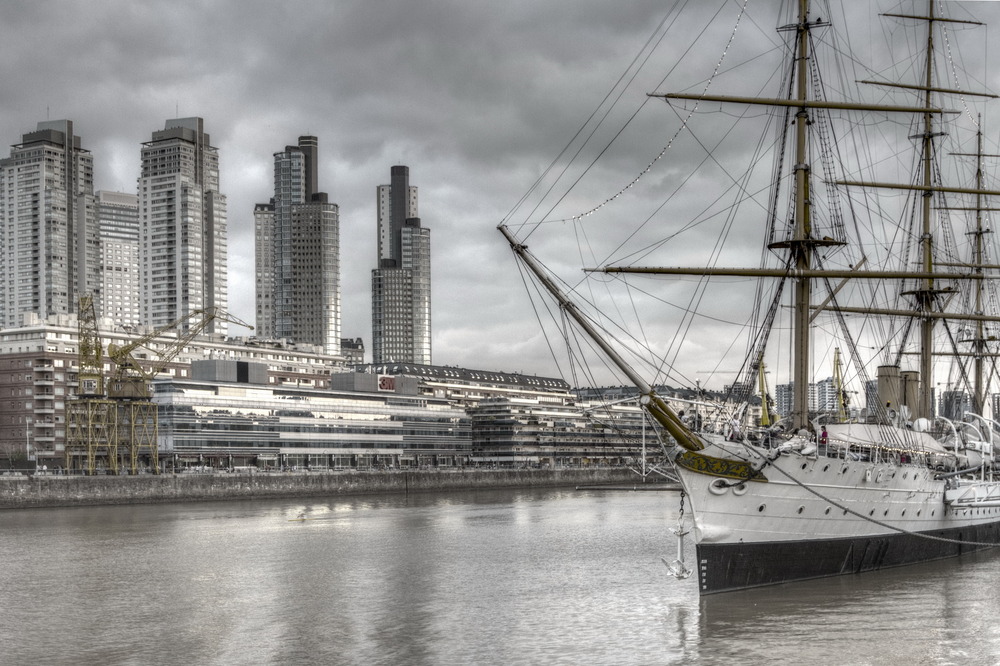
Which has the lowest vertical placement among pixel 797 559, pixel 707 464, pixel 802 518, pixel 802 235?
pixel 797 559

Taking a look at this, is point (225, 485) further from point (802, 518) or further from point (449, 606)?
point (802, 518)

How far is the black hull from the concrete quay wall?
284 ft

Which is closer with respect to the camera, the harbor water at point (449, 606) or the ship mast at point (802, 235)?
the harbor water at point (449, 606)

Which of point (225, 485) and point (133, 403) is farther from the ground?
point (133, 403)

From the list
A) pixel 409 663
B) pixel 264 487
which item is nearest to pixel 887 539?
pixel 409 663

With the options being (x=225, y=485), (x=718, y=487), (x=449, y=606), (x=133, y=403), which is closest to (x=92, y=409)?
(x=133, y=403)

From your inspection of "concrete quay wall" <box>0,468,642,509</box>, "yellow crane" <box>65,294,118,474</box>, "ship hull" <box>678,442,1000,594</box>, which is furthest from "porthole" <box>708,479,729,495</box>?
"yellow crane" <box>65,294,118,474</box>

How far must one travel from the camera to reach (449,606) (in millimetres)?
46719

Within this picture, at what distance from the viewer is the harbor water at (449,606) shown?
122 feet

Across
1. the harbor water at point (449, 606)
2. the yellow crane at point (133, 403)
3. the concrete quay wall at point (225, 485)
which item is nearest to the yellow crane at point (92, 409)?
the yellow crane at point (133, 403)

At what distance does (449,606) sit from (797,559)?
13.5 m

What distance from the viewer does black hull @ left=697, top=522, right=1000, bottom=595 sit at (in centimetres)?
4450

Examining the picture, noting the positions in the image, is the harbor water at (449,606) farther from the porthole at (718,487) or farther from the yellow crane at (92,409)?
the yellow crane at (92,409)

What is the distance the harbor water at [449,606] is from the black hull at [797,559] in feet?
1.89
